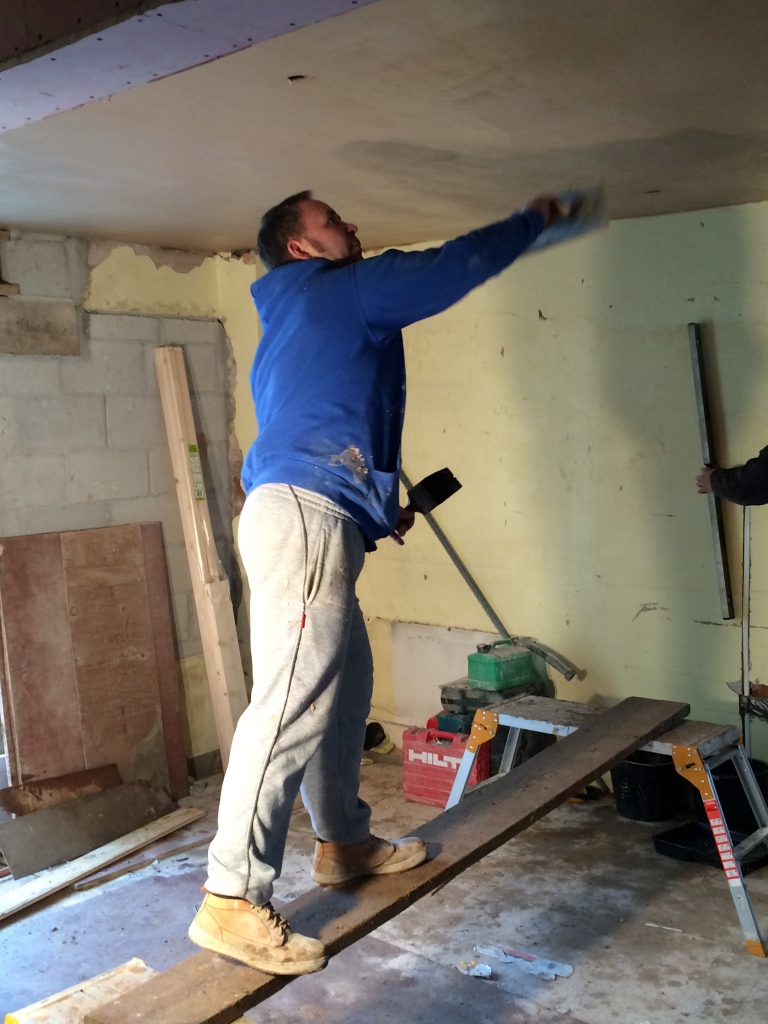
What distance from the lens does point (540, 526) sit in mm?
4215

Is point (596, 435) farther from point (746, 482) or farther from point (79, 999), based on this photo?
point (79, 999)

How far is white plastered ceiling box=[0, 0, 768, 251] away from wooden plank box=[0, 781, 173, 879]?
225 cm

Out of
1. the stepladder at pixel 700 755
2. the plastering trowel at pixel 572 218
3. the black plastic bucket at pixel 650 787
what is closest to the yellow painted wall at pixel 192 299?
the stepladder at pixel 700 755

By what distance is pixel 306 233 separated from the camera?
2.03 m

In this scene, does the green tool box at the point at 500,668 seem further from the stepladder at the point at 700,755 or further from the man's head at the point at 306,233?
the man's head at the point at 306,233

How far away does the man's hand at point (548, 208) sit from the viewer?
6.56ft

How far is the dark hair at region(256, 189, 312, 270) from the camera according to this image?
204 cm

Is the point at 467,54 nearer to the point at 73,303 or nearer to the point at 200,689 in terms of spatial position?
the point at 73,303

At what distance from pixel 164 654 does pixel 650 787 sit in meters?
2.11

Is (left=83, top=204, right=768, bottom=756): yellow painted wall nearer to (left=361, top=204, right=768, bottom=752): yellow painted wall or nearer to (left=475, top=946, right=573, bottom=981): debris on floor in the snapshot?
(left=361, top=204, right=768, bottom=752): yellow painted wall

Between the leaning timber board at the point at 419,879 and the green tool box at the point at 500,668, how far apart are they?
0.77m

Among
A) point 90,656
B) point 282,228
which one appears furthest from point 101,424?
point 282,228

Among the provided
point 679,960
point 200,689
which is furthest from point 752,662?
point 200,689

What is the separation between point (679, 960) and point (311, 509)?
6.12ft
